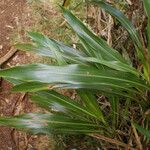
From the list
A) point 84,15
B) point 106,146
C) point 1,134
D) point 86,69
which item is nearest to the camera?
point 86,69

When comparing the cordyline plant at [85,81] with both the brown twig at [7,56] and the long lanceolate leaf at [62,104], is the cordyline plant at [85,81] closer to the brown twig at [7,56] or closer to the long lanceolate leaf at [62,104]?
the long lanceolate leaf at [62,104]

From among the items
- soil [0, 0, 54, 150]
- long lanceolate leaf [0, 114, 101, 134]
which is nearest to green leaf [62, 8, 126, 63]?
long lanceolate leaf [0, 114, 101, 134]

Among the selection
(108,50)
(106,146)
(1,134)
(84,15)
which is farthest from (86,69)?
(84,15)

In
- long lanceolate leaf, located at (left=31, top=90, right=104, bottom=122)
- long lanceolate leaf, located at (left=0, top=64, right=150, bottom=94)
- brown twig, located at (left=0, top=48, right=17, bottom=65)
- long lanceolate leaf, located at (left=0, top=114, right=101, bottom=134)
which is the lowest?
long lanceolate leaf, located at (left=0, top=114, right=101, bottom=134)

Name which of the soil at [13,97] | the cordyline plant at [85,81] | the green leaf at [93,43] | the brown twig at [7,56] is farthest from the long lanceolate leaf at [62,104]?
the brown twig at [7,56]

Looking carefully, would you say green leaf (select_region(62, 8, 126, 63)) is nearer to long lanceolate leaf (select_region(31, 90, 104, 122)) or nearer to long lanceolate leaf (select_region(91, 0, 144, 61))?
long lanceolate leaf (select_region(91, 0, 144, 61))

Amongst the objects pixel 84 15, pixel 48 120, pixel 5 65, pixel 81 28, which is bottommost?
pixel 48 120

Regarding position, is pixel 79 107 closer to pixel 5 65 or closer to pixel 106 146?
pixel 106 146
